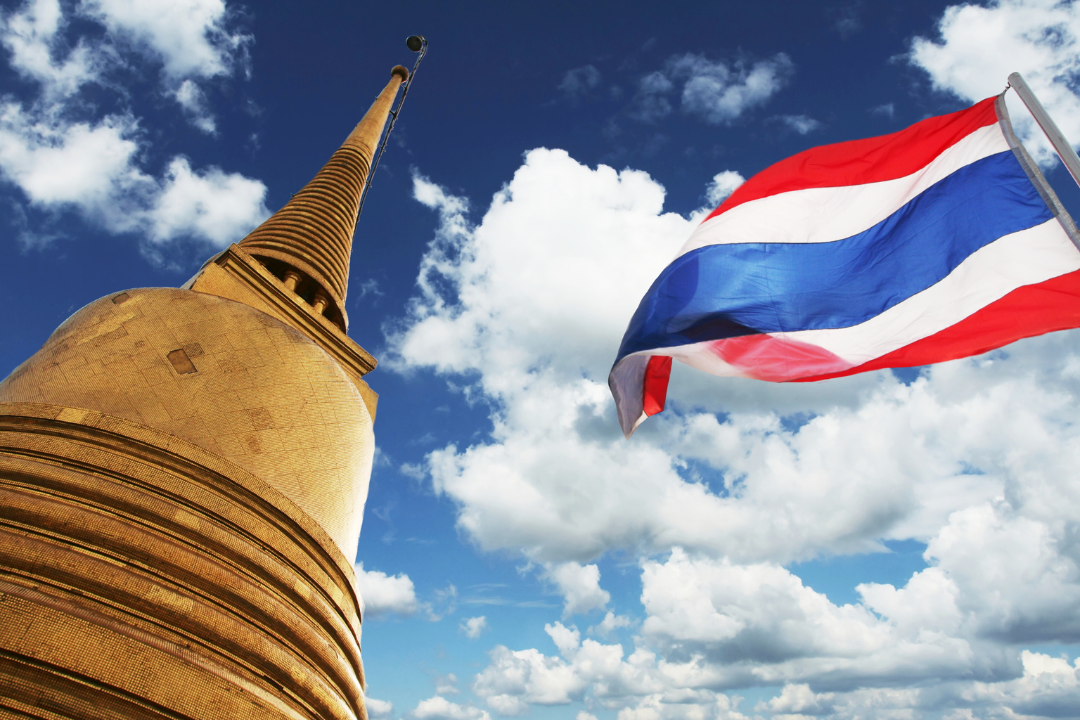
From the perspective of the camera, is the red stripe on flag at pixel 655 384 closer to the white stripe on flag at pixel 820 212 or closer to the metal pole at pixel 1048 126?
the white stripe on flag at pixel 820 212

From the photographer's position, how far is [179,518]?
569cm

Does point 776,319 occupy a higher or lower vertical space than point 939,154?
lower

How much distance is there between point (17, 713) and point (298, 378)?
421 centimetres

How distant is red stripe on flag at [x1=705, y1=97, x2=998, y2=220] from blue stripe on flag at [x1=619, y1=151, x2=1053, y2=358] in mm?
383

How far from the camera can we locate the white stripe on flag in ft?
18.8

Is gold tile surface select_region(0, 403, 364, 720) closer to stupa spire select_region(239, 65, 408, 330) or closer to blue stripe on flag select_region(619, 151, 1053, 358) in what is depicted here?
blue stripe on flag select_region(619, 151, 1053, 358)

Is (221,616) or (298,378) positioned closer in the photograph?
(221,616)

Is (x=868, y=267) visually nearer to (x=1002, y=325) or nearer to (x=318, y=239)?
(x=1002, y=325)

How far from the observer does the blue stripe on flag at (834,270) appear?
17.2 ft

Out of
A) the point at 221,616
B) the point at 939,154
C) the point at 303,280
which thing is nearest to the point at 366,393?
the point at 303,280

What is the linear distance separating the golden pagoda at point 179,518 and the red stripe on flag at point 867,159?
4.93 meters

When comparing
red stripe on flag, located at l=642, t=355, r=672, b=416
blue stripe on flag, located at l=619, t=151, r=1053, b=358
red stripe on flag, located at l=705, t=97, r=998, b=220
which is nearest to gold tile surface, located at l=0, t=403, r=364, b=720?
red stripe on flag, located at l=642, t=355, r=672, b=416

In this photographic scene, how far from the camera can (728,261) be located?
19.7 feet

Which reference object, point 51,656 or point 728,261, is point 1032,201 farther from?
point 51,656
